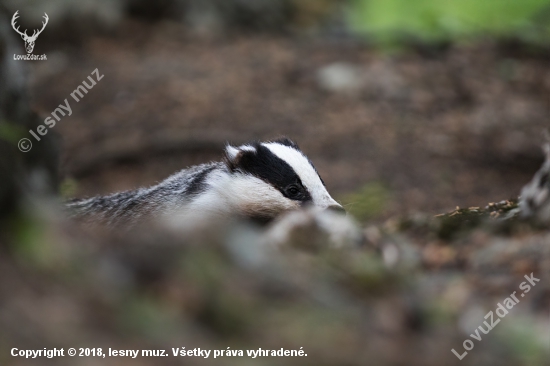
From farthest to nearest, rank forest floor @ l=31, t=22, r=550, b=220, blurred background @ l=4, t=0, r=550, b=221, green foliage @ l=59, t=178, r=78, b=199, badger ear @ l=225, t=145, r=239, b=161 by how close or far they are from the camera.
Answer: blurred background @ l=4, t=0, r=550, b=221 < forest floor @ l=31, t=22, r=550, b=220 < green foliage @ l=59, t=178, r=78, b=199 < badger ear @ l=225, t=145, r=239, b=161

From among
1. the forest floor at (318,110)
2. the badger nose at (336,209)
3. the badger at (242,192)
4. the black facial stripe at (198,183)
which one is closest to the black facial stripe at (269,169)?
the badger at (242,192)

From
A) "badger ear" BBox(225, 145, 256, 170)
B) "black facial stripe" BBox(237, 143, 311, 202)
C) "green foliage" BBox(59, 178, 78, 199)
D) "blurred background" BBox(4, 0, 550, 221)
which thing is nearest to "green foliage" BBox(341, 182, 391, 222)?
"blurred background" BBox(4, 0, 550, 221)

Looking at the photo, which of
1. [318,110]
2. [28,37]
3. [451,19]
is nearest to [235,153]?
[318,110]

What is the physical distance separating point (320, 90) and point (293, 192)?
218 inches

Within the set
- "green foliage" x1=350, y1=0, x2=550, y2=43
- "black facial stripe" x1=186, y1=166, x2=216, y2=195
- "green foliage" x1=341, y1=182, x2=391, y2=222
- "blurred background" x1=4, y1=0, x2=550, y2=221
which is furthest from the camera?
"green foliage" x1=350, y1=0, x2=550, y2=43

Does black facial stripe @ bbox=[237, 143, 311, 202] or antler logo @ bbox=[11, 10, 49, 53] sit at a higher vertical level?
antler logo @ bbox=[11, 10, 49, 53]

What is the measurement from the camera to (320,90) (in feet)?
34.0

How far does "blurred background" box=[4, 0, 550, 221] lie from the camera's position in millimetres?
8984

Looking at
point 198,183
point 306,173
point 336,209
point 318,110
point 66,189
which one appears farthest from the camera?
point 318,110

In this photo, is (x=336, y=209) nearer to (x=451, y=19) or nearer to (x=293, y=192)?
(x=293, y=192)

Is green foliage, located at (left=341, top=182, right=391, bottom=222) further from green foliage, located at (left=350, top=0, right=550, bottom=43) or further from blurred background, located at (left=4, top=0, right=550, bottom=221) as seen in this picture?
green foliage, located at (left=350, top=0, right=550, bottom=43)

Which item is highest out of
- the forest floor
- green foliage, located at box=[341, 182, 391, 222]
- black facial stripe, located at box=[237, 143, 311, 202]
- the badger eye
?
the forest floor

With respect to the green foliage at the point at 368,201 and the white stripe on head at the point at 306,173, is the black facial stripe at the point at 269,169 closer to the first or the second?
the white stripe on head at the point at 306,173

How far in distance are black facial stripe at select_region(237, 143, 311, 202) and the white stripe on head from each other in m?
0.03
